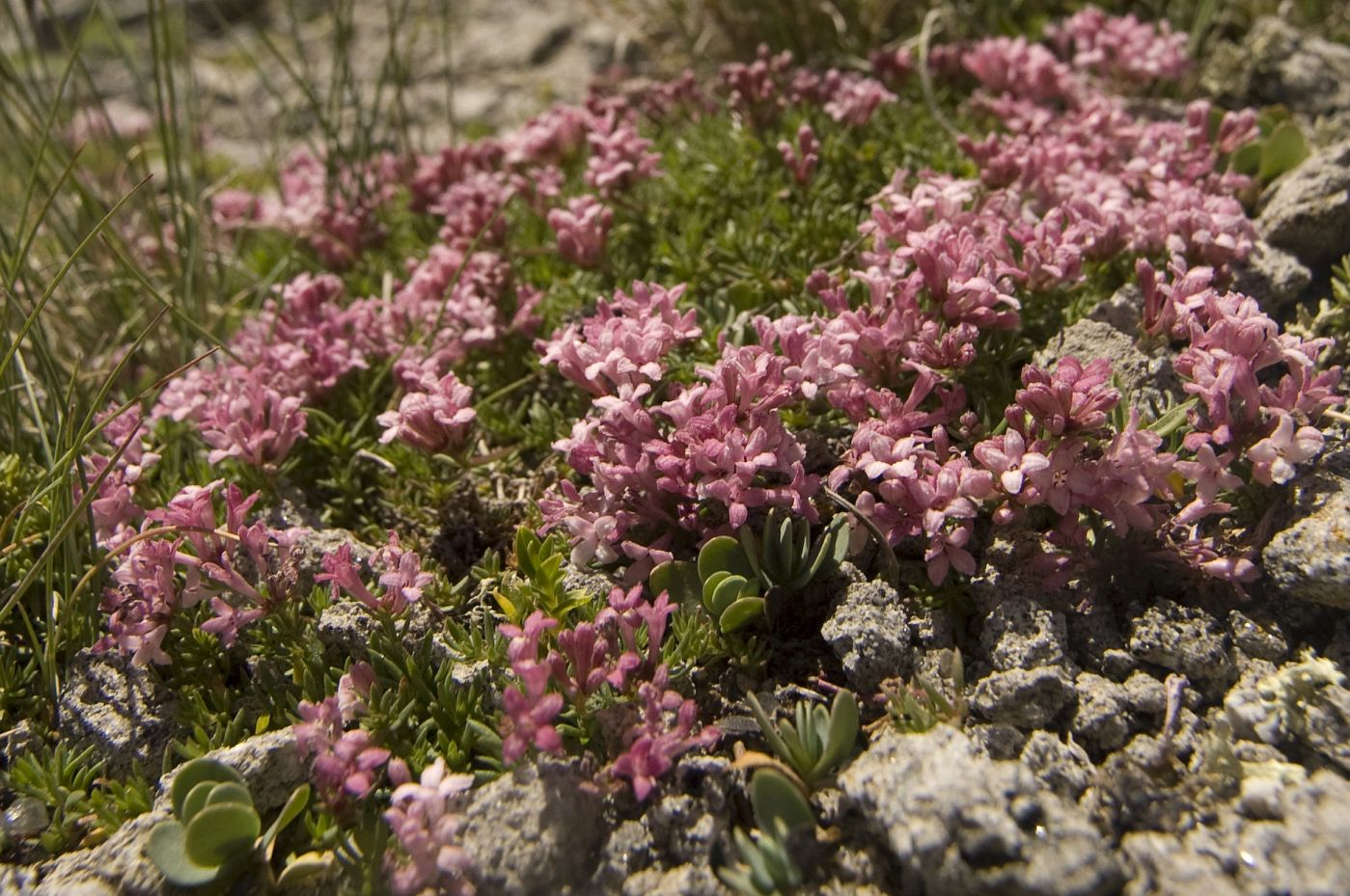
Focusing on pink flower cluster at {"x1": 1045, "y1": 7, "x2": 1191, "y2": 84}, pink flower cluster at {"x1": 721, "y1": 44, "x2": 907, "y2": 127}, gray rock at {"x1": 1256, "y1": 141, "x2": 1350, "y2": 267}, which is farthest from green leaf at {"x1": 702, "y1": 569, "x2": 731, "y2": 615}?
pink flower cluster at {"x1": 1045, "y1": 7, "x2": 1191, "y2": 84}

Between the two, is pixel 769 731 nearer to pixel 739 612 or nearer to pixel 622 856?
pixel 739 612

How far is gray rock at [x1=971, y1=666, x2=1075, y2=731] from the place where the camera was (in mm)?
2686

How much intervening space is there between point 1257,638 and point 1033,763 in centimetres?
73

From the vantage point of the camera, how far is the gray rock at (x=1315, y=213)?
3.73 metres

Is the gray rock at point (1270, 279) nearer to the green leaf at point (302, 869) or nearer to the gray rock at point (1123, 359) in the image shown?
the gray rock at point (1123, 359)

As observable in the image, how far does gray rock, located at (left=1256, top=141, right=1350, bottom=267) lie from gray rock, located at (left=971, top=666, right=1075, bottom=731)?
207cm

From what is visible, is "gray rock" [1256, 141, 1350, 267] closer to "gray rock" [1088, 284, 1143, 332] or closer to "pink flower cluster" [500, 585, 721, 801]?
"gray rock" [1088, 284, 1143, 332]

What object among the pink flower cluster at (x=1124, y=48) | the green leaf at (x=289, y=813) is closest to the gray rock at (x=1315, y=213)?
the pink flower cluster at (x=1124, y=48)

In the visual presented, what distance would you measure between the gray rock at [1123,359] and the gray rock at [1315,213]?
0.81 metres

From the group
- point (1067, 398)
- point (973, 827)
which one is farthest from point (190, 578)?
point (1067, 398)

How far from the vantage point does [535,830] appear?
254 cm

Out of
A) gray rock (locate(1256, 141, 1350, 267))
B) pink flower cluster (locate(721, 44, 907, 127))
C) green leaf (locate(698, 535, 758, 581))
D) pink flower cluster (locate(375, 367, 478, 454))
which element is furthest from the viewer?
pink flower cluster (locate(721, 44, 907, 127))

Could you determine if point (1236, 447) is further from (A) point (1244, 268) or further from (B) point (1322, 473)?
(A) point (1244, 268)

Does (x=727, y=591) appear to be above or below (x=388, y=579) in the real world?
above
